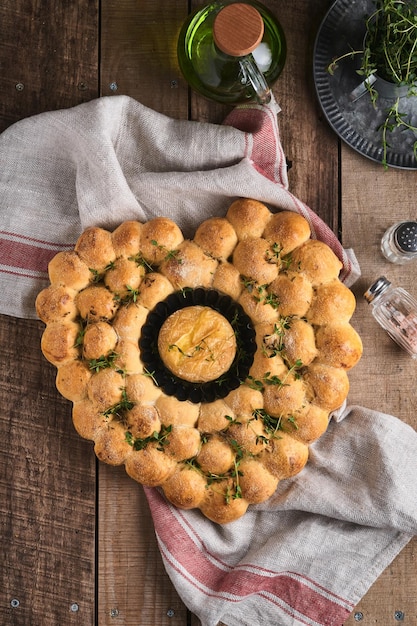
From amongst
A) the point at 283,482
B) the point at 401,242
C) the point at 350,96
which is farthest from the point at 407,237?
the point at 283,482

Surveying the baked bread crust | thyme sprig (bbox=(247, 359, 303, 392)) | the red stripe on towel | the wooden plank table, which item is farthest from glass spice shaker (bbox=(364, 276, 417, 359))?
the red stripe on towel

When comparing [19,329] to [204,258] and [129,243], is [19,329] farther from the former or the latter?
[204,258]

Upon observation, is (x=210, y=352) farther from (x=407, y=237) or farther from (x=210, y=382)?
(x=407, y=237)

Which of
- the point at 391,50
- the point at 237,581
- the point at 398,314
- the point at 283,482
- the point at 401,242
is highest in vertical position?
the point at 391,50

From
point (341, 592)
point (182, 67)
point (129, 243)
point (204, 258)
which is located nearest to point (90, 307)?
point (129, 243)

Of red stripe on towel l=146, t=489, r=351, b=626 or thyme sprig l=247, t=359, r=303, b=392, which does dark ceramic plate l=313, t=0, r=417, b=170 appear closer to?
thyme sprig l=247, t=359, r=303, b=392

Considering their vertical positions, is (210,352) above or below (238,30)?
below
